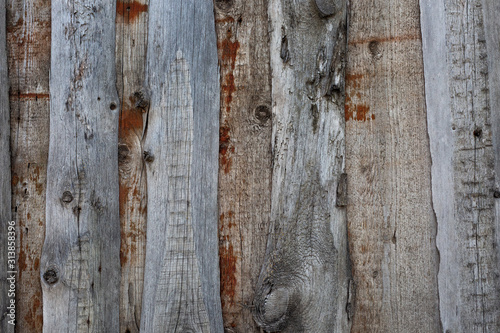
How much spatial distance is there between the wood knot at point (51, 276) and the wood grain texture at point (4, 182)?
22cm

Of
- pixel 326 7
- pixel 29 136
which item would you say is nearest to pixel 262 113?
pixel 326 7

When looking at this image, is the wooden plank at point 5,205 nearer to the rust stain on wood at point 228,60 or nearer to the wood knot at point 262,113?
the rust stain on wood at point 228,60

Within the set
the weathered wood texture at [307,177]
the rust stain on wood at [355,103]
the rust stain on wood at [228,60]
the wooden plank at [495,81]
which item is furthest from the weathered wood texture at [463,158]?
the rust stain on wood at [228,60]

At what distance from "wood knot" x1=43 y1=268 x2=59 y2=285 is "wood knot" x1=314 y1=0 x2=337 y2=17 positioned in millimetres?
1568

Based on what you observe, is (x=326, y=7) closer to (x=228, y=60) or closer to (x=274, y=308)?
(x=228, y=60)

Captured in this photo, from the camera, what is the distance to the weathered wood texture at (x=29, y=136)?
192 cm

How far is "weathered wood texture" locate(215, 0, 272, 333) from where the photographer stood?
185 cm

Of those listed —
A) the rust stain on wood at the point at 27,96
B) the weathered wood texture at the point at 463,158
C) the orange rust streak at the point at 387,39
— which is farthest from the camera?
the rust stain on wood at the point at 27,96

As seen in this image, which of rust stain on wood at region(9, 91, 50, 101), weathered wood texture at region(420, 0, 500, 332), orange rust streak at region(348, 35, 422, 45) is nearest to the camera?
weathered wood texture at region(420, 0, 500, 332)

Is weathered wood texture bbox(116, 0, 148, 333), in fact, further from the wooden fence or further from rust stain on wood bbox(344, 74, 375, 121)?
rust stain on wood bbox(344, 74, 375, 121)

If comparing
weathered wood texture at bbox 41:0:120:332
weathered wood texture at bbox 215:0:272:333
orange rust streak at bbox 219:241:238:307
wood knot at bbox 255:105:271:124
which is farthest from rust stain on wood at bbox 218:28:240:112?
orange rust streak at bbox 219:241:238:307

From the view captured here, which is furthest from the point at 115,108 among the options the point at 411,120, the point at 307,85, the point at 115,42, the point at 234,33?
the point at 411,120

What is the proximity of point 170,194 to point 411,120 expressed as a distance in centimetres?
107

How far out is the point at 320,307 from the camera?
1.77 meters
